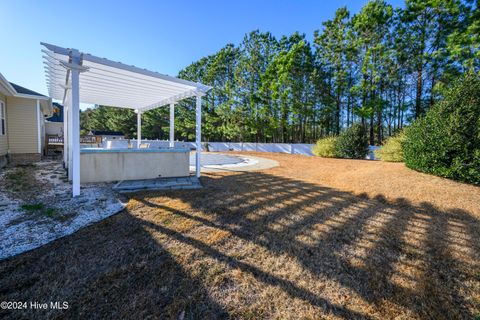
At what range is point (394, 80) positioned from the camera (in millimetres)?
16188

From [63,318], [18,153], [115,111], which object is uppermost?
[115,111]

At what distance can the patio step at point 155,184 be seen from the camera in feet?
15.7

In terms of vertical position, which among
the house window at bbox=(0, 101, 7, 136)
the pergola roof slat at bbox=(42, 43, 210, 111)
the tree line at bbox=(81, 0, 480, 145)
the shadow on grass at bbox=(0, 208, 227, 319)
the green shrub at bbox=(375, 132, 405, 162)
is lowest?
the shadow on grass at bbox=(0, 208, 227, 319)

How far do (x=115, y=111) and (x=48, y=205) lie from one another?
106 ft

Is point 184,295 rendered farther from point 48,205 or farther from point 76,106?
point 76,106

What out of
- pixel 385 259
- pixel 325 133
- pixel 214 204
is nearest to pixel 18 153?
pixel 214 204

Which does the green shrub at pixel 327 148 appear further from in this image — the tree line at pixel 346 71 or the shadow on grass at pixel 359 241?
the shadow on grass at pixel 359 241

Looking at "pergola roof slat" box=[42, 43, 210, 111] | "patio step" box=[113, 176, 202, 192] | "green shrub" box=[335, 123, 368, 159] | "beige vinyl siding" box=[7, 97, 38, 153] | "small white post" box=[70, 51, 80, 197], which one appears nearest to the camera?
"small white post" box=[70, 51, 80, 197]

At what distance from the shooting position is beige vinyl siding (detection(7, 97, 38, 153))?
8273mm

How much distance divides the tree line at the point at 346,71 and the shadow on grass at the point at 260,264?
1386cm

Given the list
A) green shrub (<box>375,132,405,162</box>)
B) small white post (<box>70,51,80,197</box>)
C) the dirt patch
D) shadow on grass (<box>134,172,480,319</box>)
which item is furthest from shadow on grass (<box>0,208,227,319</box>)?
green shrub (<box>375,132,405,162</box>)

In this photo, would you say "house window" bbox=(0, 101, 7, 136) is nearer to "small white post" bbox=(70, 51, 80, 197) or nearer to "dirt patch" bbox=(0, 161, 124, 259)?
"dirt patch" bbox=(0, 161, 124, 259)

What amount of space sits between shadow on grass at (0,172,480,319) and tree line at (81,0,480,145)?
13855 mm

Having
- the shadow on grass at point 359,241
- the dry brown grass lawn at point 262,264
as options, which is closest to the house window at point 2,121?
the shadow on grass at point 359,241
